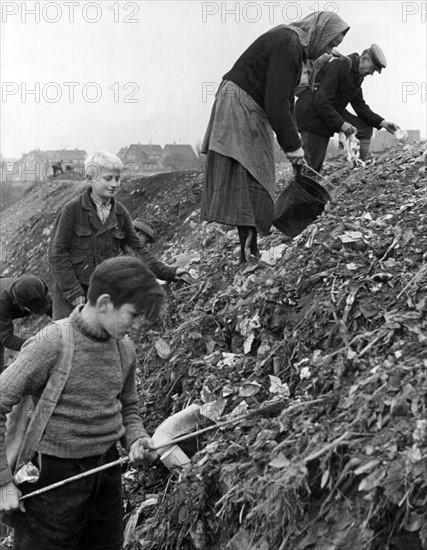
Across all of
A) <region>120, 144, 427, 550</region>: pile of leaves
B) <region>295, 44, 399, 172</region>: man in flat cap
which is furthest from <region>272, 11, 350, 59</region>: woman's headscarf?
<region>295, 44, 399, 172</region>: man in flat cap

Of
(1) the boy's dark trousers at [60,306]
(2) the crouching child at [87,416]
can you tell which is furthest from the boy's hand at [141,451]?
(1) the boy's dark trousers at [60,306]

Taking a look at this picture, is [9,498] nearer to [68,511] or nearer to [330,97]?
[68,511]

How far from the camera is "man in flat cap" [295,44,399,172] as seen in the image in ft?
21.1

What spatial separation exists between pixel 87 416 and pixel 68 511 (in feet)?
1.21

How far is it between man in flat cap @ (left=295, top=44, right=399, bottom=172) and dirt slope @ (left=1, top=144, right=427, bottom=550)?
2.70 ft

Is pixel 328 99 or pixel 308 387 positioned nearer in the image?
pixel 308 387

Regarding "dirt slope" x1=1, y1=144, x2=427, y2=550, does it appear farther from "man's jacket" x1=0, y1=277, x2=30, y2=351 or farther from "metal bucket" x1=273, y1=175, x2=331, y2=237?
"man's jacket" x1=0, y1=277, x2=30, y2=351

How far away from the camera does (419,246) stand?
4.12m

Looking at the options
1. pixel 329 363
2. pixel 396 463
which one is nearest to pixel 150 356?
pixel 329 363

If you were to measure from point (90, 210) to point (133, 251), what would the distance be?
61 centimetres

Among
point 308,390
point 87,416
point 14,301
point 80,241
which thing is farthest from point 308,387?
point 14,301

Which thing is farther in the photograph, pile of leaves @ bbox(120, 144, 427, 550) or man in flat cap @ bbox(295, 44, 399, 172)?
man in flat cap @ bbox(295, 44, 399, 172)

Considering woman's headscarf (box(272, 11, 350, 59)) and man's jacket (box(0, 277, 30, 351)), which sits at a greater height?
woman's headscarf (box(272, 11, 350, 59))

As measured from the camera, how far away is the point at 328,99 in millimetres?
6434
